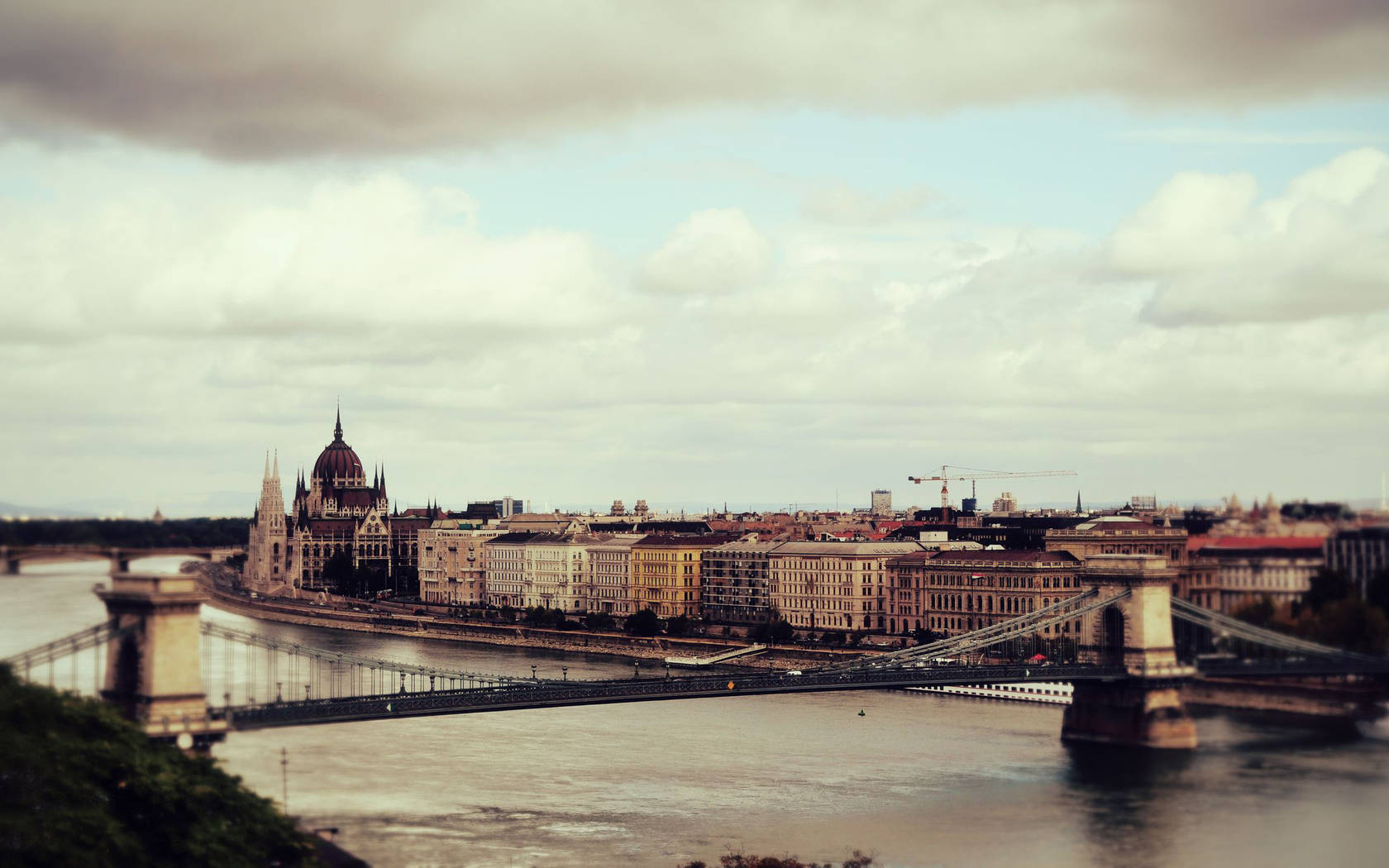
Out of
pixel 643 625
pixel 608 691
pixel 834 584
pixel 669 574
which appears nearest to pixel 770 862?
pixel 608 691

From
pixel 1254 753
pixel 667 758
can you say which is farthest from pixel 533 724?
pixel 1254 753

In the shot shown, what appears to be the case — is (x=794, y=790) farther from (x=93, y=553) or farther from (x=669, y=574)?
(x=669, y=574)

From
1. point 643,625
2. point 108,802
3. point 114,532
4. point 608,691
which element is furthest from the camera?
point 643,625

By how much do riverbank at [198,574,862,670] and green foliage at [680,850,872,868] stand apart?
14350mm

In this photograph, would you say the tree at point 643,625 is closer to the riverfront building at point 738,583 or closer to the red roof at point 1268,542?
the riverfront building at point 738,583

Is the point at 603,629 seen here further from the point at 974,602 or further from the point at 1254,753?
the point at 1254,753

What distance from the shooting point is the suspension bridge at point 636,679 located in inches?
922

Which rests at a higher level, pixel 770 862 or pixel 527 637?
pixel 527 637

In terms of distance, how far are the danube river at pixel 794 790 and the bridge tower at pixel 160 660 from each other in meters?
0.48

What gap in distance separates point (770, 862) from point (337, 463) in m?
79.5

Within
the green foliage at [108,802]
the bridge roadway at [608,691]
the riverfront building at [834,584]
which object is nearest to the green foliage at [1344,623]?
the bridge roadway at [608,691]

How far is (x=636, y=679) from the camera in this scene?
33719 millimetres

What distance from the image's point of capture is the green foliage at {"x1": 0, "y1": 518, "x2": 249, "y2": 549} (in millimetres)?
21578

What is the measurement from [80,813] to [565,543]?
5657 cm
